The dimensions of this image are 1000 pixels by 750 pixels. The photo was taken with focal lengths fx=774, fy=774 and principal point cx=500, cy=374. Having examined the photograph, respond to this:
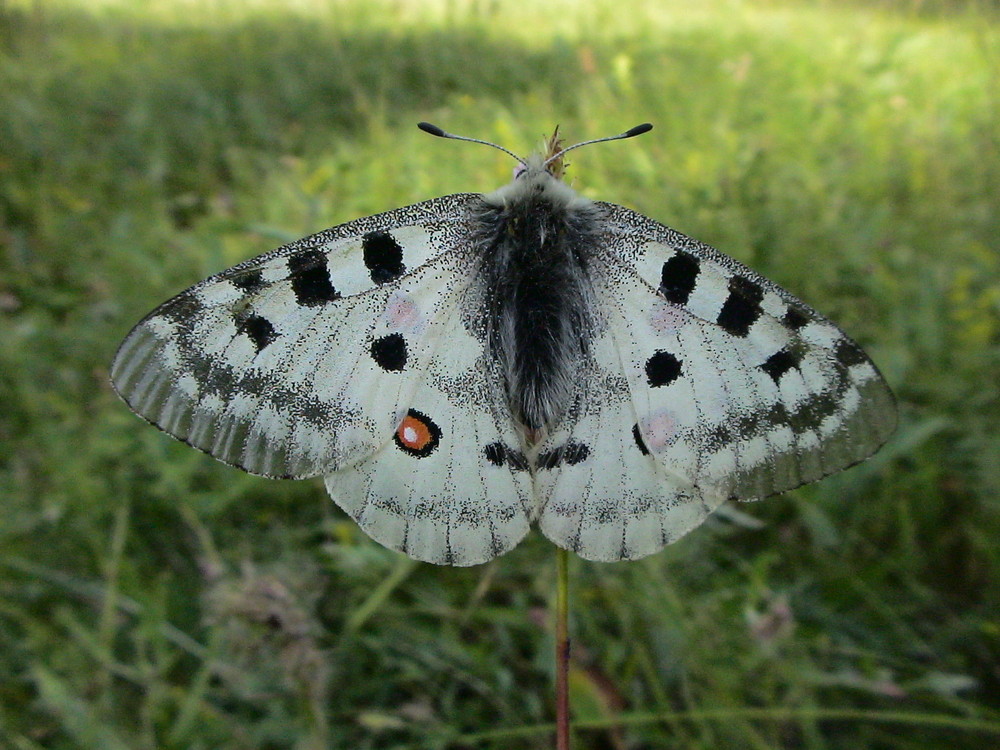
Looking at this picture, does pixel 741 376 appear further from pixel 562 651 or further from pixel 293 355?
pixel 293 355

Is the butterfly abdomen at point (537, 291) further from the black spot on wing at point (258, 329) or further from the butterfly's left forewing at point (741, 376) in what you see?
the black spot on wing at point (258, 329)

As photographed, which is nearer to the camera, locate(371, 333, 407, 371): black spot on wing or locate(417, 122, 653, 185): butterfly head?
locate(417, 122, 653, 185): butterfly head

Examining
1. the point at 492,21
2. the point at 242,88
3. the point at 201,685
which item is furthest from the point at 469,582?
the point at 492,21

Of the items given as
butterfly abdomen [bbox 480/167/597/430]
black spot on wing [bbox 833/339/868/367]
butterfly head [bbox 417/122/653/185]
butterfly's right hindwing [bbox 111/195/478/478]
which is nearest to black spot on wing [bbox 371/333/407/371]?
butterfly's right hindwing [bbox 111/195/478/478]

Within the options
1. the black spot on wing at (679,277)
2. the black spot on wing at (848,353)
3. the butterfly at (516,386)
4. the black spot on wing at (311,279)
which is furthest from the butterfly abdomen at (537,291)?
the black spot on wing at (848,353)

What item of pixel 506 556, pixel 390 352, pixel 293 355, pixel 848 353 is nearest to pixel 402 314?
pixel 390 352

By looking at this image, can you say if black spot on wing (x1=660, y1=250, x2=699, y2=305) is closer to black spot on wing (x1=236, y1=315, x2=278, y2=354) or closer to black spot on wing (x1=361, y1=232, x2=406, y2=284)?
black spot on wing (x1=361, y1=232, x2=406, y2=284)

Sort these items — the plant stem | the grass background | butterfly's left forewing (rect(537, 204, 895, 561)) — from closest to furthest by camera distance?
the plant stem
butterfly's left forewing (rect(537, 204, 895, 561))
the grass background

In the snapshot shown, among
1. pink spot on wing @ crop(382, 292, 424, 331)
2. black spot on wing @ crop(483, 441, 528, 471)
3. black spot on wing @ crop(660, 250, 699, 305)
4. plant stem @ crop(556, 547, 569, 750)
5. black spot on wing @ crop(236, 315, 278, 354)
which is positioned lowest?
plant stem @ crop(556, 547, 569, 750)
